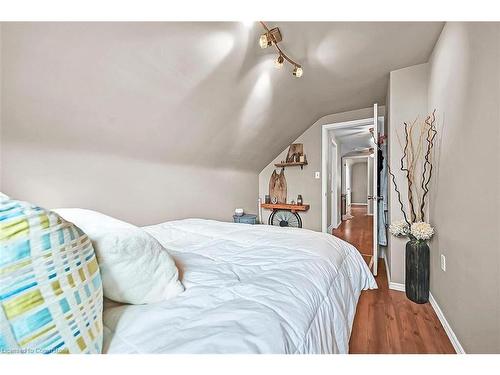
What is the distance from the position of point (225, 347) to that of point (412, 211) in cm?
225

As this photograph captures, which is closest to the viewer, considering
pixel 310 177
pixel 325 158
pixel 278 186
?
pixel 325 158

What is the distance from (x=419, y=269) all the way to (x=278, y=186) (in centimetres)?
252

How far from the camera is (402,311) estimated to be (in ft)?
6.07

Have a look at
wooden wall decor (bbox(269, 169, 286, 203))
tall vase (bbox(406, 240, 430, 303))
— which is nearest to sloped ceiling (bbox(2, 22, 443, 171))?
wooden wall decor (bbox(269, 169, 286, 203))

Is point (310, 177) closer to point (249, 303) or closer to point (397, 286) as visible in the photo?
point (397, 286)

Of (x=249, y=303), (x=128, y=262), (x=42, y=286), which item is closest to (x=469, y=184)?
(x=249, y=303)

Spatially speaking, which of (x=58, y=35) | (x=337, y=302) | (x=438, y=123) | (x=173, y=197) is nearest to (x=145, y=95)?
(x=58, y=35)

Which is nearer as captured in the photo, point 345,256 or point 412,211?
point 345,256

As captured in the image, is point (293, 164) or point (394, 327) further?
point (293, 164)

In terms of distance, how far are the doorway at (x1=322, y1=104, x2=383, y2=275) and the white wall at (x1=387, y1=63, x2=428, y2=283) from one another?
22 cm

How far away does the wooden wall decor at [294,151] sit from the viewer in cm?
391

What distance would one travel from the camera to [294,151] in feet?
13.0

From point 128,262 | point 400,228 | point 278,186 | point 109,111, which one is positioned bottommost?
point 400,228
